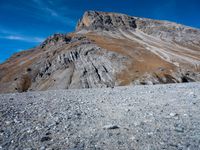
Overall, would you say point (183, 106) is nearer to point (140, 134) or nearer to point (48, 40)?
point (140, 134)

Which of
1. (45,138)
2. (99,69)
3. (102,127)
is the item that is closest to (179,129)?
(102,127)

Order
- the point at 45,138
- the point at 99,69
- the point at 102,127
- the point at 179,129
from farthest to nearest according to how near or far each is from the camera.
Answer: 1. the point at 99,69
2. the point at 102,127
3. the point at 179,129
4. the point at 45,138

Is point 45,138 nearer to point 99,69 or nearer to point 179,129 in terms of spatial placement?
point 179,129

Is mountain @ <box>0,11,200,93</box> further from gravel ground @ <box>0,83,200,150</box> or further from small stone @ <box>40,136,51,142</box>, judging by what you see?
small stone @ <box>40,136,51,142</box>

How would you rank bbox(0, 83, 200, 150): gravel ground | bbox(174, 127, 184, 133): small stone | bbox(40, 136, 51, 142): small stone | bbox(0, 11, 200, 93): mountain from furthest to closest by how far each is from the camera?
bbox(0, 11, 200, 93): mountain < bbox(174, 127, 184, 133): small stone < bbox(40, 136, 51, 142): small stone < bbox(0, 83, 200, 150): gravel ground

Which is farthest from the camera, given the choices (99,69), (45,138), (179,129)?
(99,69)

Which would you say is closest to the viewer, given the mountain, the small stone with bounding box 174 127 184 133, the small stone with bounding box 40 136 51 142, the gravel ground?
the gravel ground

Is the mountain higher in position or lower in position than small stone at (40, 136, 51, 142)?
higher

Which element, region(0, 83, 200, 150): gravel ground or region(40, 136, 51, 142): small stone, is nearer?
region(0, 83, 200, 150): gravel ground

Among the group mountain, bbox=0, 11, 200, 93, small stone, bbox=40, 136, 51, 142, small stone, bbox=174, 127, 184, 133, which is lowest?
small stone, bbox=174, 127, 184, 133

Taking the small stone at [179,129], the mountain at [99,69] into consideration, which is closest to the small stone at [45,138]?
the small stone at [179,129]

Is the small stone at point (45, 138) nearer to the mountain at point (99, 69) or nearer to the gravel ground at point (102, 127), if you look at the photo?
the gravel ground at point (102, 127)

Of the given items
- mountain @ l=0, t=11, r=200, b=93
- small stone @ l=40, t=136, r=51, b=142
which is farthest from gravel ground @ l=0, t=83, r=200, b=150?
mountain @ l=0, t=11, r=200, b=93

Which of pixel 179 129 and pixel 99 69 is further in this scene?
pixel 99 69
